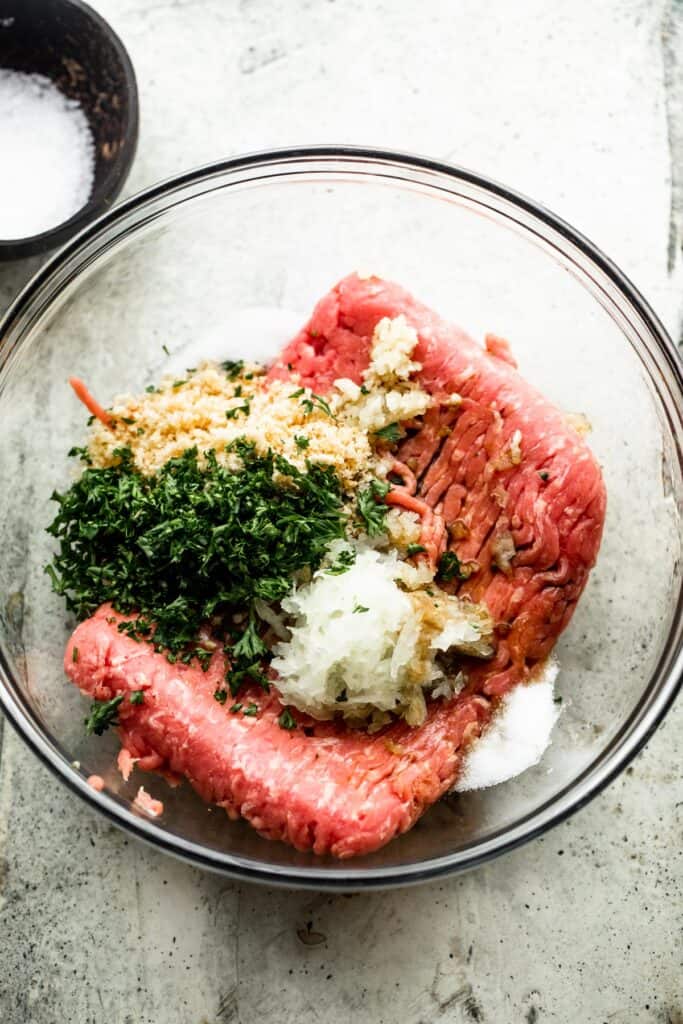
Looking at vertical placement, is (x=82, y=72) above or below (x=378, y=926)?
above

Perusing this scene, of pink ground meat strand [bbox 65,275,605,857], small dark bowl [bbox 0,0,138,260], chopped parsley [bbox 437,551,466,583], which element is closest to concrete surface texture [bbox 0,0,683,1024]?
pink ground meat strand [bbox 65,275,605,857]

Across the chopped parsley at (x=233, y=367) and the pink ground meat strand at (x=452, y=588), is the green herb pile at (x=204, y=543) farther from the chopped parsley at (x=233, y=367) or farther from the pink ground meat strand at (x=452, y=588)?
the chopped parsley at (x=233, y=367)

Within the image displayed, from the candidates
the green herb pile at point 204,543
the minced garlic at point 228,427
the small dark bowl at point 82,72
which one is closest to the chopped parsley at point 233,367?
A: the minced garlic at point 228,427

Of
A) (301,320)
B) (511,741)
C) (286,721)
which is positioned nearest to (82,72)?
(301,320)

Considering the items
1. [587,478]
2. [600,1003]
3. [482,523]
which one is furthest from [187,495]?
[600,1003]

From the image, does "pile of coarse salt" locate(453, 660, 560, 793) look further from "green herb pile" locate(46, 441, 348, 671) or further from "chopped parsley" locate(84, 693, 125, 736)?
"chopped parsley" locate(84, 693, 125, 736)

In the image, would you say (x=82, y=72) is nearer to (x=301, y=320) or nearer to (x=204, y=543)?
(x=301, y=320)
